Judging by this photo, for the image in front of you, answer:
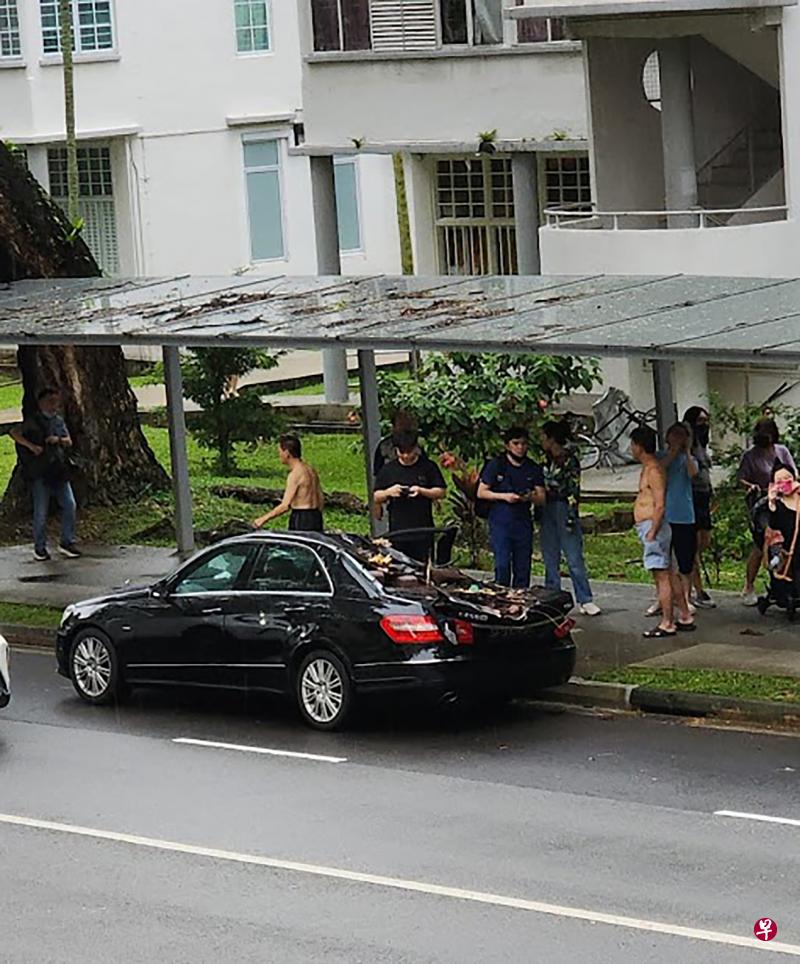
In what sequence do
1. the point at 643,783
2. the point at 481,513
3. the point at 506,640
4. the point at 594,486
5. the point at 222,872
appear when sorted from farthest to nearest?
the point at 594,486
the point at 481,513
the point at 506,640
the point at 643,783
the point at 222,872

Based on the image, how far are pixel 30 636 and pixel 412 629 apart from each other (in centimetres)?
614

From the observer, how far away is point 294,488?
20.7 m

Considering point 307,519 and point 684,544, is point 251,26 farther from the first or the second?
point 684,544

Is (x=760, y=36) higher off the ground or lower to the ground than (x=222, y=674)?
higher

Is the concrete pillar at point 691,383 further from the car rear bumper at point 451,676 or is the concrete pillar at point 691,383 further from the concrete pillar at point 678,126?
the car rear bumper at point 451,676

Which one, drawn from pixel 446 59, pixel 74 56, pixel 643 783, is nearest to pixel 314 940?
pixel 643 783

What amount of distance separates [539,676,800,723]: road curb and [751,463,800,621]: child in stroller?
2.48 metres

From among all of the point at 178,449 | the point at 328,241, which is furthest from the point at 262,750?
the point at 328,241

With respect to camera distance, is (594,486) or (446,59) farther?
(446,59)

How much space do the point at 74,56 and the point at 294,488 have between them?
78.0 ft

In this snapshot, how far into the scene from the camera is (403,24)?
1345 inches

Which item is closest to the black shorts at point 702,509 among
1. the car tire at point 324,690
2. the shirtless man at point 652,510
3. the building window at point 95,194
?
the shirtless man at point 652,510

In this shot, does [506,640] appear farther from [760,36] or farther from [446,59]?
[446,59]

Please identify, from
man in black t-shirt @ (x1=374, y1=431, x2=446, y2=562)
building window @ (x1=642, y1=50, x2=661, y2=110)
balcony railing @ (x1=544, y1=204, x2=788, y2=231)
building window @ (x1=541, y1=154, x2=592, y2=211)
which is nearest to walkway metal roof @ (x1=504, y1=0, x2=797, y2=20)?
balcony railing @ (x1=544, y1=204, x2=788, y2=231)
